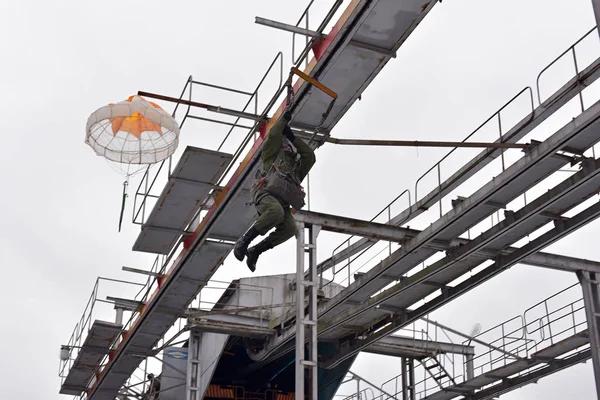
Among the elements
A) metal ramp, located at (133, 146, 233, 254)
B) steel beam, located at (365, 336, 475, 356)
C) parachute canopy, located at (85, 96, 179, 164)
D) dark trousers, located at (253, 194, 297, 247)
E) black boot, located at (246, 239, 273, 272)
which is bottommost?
black boot, located at (246, 239, 273, 272)

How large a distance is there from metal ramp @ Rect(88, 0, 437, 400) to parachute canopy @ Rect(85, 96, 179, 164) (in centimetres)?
174

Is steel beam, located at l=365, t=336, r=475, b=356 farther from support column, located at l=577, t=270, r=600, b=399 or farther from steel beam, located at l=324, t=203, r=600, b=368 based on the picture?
support column, located at l=577, t=270, r=600, b=399

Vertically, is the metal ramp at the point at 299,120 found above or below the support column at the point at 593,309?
above

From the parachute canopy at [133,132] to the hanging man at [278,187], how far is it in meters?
3.86

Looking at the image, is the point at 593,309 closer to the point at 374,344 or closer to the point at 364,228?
the point at 364,228

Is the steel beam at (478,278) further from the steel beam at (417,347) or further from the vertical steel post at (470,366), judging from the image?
the vertical steel post at (470,366)

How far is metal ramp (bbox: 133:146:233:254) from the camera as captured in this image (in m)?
17.2

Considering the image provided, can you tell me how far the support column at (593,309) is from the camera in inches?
803

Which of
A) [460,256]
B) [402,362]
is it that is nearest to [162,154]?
[460,256]

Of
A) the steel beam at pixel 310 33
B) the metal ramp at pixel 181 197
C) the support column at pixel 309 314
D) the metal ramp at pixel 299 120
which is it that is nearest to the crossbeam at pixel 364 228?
the support column at pixel 309 314

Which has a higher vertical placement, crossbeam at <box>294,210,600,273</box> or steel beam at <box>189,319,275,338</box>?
crossbeam at <box>294,210,600,273</box>

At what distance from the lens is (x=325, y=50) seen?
560 inches

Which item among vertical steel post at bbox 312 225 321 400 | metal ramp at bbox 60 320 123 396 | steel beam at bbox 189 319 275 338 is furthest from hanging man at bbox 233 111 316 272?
steel beam at bbox 189 319 275 338

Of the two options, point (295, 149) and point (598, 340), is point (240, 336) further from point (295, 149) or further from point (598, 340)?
point (295, 149)
